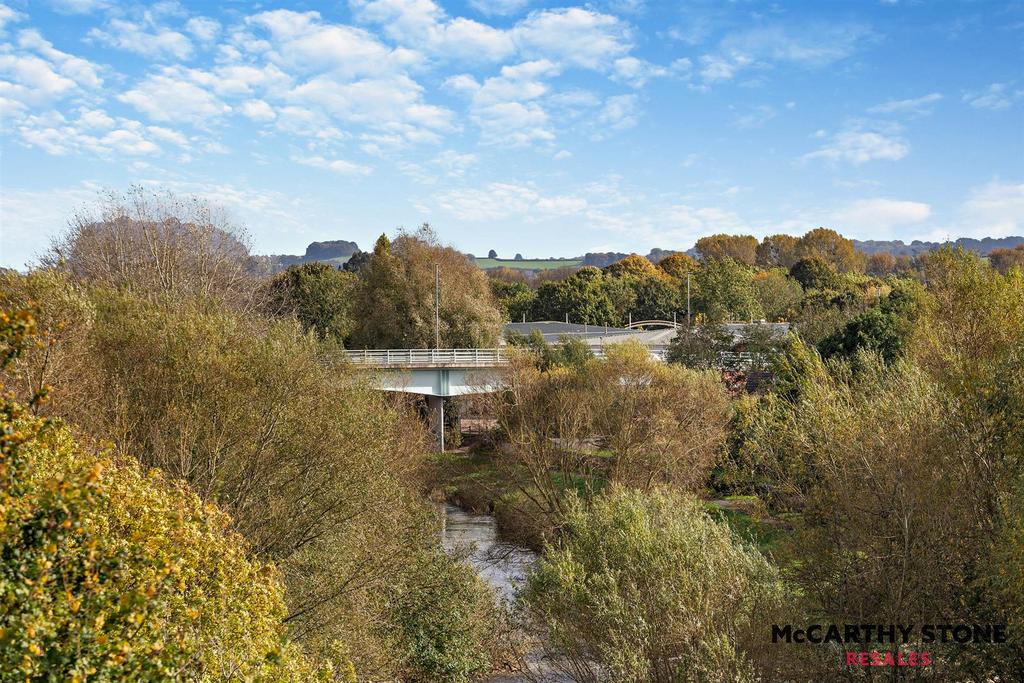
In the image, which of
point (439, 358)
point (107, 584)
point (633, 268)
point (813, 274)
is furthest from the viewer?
point (633, 268)

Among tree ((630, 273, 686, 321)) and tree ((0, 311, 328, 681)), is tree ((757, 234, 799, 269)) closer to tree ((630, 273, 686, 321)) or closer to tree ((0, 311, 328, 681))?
tree ((630, 273, 686, 321))

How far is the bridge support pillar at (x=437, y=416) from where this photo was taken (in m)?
54.3

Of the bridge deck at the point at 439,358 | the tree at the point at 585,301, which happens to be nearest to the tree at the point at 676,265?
the tree at the point at 585,301

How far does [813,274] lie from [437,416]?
85.7 metres

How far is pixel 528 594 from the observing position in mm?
18672

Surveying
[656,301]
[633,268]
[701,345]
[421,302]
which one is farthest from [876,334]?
[633,268]

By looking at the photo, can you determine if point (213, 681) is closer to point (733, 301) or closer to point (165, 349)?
point (165, 349)

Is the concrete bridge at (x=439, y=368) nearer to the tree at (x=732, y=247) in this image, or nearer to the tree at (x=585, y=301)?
the tree at (x=585, y=301)

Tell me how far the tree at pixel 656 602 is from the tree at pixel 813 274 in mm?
105942

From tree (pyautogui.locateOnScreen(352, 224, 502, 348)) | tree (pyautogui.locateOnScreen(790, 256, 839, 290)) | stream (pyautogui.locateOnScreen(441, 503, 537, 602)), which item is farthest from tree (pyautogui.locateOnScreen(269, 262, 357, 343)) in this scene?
tree (pyautogui.locateOnScreen(790, 256, 839, 290))

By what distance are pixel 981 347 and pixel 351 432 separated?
15.7 metres

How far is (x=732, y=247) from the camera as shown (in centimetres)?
17638

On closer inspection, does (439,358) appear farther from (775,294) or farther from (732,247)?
(732,247)

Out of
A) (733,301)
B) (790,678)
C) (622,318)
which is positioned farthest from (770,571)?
(622,318)
